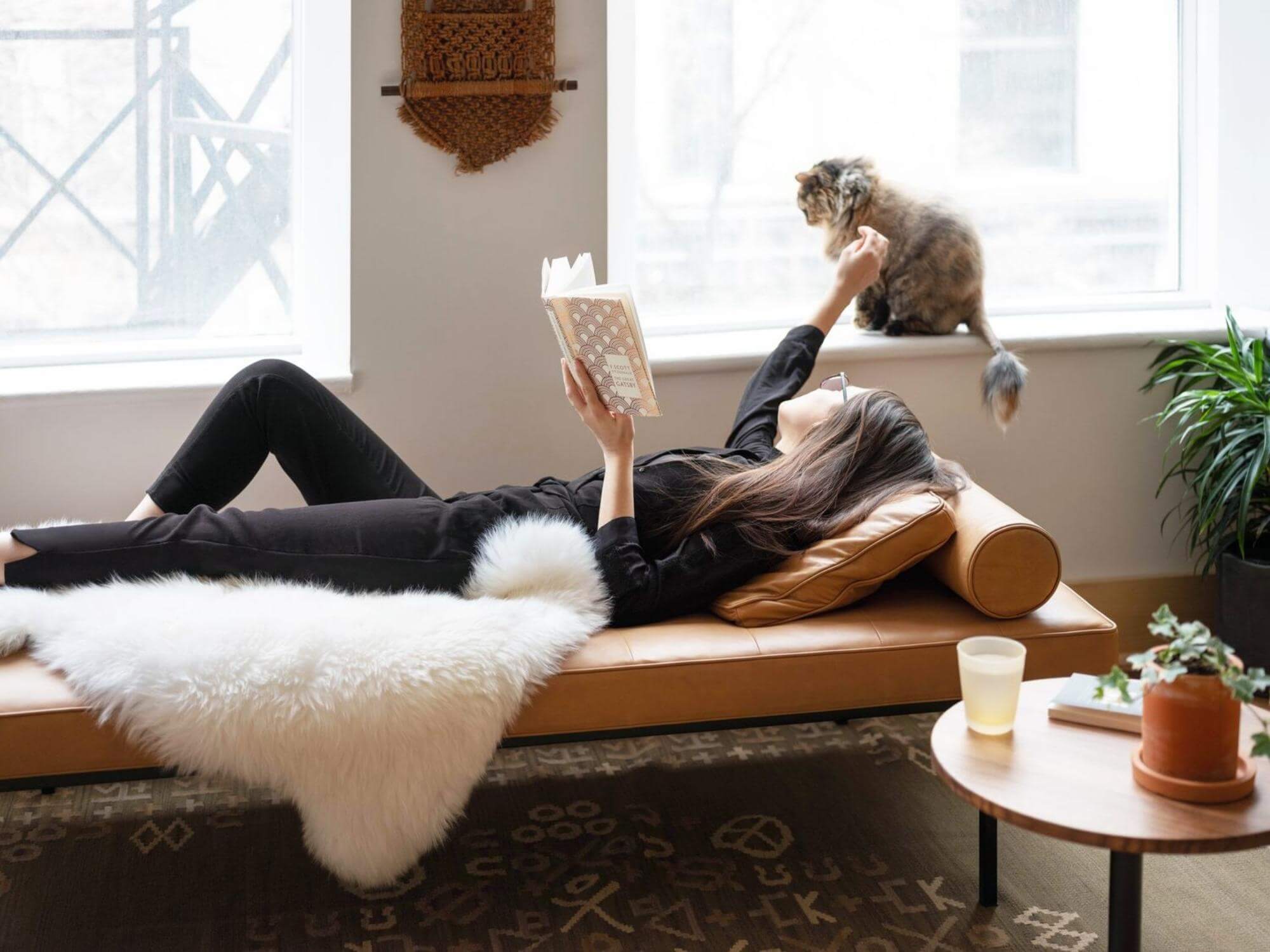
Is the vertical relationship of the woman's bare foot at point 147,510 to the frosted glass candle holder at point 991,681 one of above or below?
above

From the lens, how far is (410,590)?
83.4 inches

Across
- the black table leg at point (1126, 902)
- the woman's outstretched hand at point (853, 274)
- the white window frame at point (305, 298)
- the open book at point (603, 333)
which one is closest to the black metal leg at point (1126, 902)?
the black table leg at point (1126, 902)

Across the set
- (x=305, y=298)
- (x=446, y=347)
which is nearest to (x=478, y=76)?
(x=446, y=347)

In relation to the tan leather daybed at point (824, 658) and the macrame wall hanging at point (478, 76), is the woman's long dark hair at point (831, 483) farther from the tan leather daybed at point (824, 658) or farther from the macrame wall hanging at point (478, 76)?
the macrame wall hanging at point (478, 76)

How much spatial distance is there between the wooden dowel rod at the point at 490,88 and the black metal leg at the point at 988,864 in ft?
5.46

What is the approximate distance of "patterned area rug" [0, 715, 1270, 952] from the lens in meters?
1.90

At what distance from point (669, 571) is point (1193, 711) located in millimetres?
908

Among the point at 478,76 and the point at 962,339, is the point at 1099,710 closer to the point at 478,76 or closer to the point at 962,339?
the point at 962,339

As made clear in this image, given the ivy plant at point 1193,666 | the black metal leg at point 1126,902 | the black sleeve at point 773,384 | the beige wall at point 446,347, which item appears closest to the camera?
the ivy plant at point 1193,666

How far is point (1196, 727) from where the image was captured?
1411mm

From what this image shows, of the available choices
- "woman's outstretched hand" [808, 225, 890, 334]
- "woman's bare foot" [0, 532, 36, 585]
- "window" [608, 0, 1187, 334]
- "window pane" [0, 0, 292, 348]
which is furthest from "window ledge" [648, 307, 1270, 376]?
"woman's bare foot" [0, 532, 36, 585]

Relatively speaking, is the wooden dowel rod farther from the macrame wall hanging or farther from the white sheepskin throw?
the white sheepskin throw

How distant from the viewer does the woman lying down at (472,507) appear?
2.08 meters

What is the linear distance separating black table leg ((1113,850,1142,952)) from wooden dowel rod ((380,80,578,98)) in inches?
73.2
